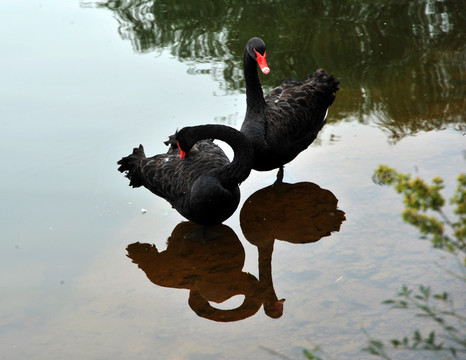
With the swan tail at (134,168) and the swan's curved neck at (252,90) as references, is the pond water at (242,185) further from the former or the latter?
the swan's curved neck at (252,90)

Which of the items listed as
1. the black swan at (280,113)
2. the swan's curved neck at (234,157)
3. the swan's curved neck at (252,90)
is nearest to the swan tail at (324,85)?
the black swan at (280,113)

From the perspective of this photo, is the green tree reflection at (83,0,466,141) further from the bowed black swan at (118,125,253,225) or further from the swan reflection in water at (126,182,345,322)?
the bowed black swan at (118,125,253,225)

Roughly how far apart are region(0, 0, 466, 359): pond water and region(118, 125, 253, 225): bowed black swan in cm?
28

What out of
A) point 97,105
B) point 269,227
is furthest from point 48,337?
Result: point 97,105

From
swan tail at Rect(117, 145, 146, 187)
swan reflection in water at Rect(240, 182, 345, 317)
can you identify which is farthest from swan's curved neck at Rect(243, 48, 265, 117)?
swan tail at Rect(117, 145, 146, 187)

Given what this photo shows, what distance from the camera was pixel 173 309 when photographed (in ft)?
13.1

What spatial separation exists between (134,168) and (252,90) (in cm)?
115

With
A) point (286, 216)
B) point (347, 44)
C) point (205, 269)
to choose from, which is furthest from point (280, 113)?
point (347, 44)

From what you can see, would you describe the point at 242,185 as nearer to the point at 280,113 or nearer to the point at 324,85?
the point at 280,113

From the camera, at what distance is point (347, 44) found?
24.4ft

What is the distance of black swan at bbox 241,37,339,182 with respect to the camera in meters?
5.02

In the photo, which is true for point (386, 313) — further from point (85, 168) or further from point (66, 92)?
point (66, 92)

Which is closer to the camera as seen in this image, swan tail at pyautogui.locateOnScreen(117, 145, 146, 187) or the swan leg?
swan tail at pyautogui.locateOnScreen(117, 145, 146, 187)

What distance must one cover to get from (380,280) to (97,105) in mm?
3723
